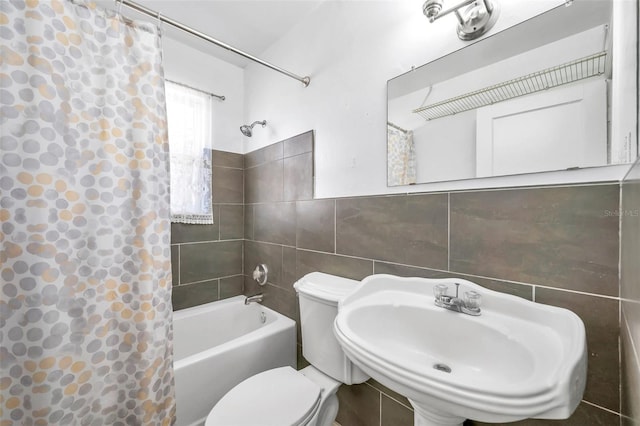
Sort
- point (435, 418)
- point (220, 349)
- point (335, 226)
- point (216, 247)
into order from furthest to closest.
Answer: point (216, 247) → point (335, 226) → point (220, 349) → point (435, 418)

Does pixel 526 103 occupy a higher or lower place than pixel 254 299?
higher

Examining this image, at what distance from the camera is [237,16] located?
5.34 ft

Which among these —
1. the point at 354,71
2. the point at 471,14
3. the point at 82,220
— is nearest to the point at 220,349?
the point at 82,220

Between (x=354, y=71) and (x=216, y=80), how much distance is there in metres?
1.28

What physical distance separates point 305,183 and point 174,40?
4.76 feet

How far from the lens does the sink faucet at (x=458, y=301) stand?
87cm

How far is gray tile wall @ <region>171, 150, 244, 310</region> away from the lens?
185cm

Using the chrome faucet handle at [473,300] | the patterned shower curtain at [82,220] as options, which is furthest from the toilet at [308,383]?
the chrome faucet handle at [473,300]

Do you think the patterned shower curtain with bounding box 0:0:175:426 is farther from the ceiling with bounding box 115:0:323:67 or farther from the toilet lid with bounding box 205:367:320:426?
the ceiling with bounding box 115:0:323:67

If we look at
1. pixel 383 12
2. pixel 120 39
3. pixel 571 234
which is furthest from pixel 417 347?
pixel 120 39

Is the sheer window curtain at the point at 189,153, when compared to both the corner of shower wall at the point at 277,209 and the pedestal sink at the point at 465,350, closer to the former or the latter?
the corner of shower wall at the point at 277,209

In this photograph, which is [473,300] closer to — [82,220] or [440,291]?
[440,291]

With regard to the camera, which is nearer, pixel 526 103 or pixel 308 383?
pixel 526 103

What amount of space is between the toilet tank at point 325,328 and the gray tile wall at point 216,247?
102 cm
